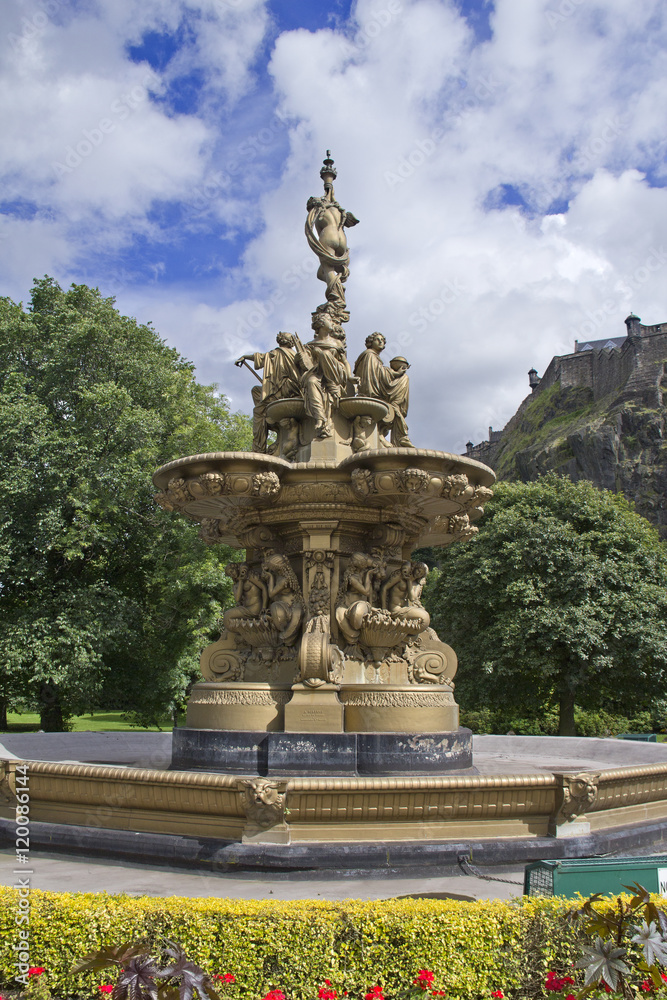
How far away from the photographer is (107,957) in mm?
3604

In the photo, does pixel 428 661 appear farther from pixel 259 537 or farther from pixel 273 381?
pixel 273 381

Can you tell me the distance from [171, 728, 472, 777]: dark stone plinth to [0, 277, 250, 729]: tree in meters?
12.2

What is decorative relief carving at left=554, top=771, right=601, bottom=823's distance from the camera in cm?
688

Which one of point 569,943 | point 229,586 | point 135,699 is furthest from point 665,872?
point 135,699

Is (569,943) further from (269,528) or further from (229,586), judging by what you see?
(229,586)

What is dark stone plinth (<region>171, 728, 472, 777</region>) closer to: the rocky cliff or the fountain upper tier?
the fountain upper tier

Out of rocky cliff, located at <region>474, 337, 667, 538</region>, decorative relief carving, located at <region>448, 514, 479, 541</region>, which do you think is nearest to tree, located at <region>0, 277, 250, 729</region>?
decorative relief carving, located at <region>448, 514, 479, 541</region>

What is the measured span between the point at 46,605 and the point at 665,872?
60.0 ft

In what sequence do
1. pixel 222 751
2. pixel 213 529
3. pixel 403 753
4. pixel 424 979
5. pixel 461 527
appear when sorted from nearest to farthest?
pixel 424 979
pixel 403 753
pixel 222 751
pixel 213 529
pixel 461 527

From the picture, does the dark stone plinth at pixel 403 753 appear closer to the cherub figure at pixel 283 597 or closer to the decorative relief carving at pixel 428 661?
the decorative relief carving at pixel 428 661

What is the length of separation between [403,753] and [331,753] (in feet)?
2.56

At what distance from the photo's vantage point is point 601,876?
5.12 metres

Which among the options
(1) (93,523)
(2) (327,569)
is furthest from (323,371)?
(1) (93,523)

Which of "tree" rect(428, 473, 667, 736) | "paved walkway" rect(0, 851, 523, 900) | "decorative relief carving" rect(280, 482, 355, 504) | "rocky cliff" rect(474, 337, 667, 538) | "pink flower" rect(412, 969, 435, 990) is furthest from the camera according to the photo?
"rocky cliff" rect(474, 337, 667, 538)
